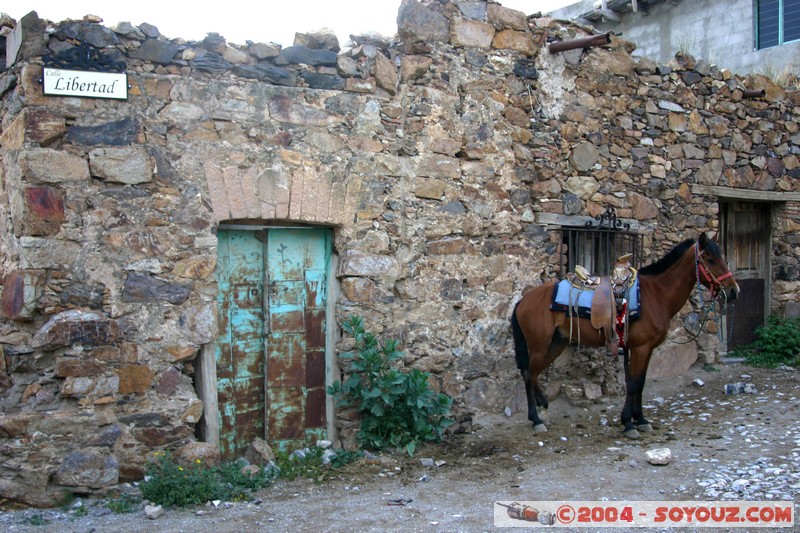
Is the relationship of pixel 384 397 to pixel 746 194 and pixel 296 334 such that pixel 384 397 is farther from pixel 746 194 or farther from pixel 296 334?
pixel 746 194

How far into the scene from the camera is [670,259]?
6277 mm

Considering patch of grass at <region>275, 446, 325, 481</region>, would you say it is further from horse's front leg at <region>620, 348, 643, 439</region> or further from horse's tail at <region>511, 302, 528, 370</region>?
horse's front leg at <region>620, 348, 643, 439</region>

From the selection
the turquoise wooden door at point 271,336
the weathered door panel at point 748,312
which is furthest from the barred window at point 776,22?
the turquoise wooden door at point 271,336

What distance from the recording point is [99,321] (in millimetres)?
4906

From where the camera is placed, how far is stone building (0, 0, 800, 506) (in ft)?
15.9

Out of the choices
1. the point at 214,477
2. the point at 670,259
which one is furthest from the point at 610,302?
the point at 214,477

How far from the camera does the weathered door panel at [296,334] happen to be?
5.70 meters

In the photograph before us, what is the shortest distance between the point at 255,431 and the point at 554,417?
109 inches

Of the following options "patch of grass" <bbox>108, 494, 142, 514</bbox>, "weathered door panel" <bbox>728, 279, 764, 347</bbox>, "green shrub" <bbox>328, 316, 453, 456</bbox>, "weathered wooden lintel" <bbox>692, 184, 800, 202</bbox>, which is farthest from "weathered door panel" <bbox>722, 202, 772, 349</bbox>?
"patch of grass" <bbox>108, 494, 142, 514</bbox>

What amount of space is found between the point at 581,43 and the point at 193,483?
5172mm

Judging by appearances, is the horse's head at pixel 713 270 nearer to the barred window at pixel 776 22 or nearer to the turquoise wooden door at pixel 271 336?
the turquoise wooden door at pixel 271 336

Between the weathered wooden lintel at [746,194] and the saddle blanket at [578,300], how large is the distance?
7.76 feet

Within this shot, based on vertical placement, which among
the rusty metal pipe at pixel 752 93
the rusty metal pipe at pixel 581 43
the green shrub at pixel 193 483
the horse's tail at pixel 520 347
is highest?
the rusty metal pipe at pixel 581 43

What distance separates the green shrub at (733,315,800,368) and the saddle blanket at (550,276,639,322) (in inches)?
126
